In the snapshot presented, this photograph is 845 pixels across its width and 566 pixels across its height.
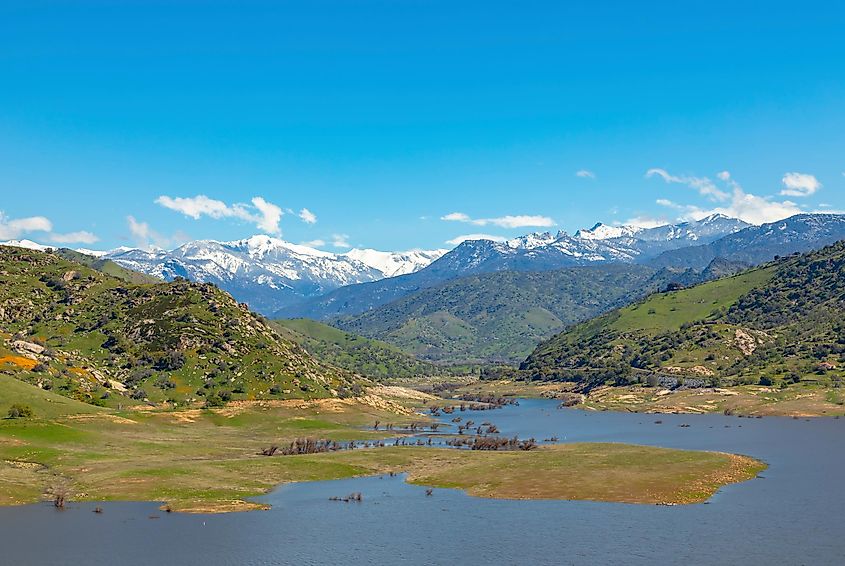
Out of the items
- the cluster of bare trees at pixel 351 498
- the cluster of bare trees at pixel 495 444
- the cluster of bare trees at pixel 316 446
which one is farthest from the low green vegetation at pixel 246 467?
the cluster of bare trees at pixel 351 498

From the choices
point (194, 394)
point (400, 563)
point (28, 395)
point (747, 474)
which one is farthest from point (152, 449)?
point (747, 474)

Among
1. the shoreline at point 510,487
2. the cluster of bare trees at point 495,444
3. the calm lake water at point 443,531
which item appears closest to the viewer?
the calm lake water at point 443,531

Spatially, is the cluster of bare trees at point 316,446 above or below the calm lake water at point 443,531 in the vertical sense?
above

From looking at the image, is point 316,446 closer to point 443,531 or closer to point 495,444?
point 495,444

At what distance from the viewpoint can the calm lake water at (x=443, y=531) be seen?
7156cm

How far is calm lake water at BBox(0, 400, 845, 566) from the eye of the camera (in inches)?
2817

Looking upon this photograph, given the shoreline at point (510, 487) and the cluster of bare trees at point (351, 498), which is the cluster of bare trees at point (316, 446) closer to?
the shoreline at point (510, 487)

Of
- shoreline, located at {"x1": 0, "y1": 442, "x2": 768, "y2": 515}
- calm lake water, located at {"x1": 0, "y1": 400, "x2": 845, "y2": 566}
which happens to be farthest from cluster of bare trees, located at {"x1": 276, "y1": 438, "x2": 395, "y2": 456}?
calm lake water, located at {"x1": 0, "y1": 400, "x2": 845, "y2": 566}

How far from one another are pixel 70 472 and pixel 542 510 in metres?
67.1

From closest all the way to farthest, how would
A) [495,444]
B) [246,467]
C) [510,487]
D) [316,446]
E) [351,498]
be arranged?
[351,498]
[510,487]
[246,467]
[316,446]
[495,444]

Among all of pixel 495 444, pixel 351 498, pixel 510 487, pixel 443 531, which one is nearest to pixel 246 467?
pixel 351 498

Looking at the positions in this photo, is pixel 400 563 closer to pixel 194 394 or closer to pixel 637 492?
pixel 637 492

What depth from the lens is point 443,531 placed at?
82.4 m

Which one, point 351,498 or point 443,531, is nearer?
point 443,531
